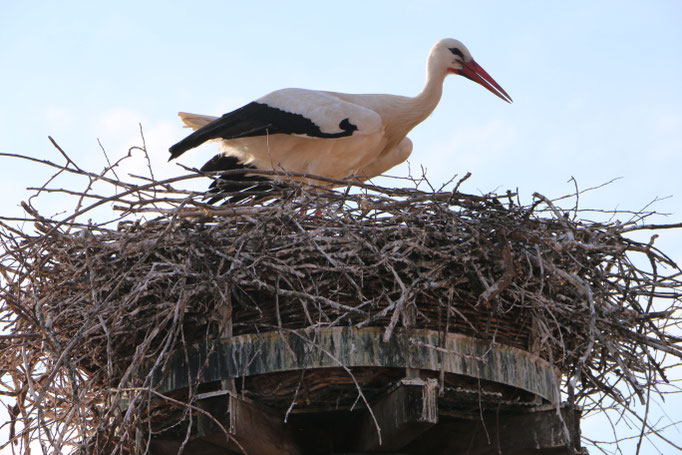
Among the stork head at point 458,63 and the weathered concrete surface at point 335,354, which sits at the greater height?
the stork head at point 458,63

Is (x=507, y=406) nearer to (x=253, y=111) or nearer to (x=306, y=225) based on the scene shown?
(x=306, y=225)

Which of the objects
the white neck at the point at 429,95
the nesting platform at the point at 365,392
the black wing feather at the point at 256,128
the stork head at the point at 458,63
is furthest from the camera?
the stork head at the point at 458,63

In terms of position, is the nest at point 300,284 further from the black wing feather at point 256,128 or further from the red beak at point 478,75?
the red beak at point 478,75

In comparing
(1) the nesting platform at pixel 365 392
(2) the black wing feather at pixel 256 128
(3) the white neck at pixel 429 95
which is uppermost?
(3) the white neck at pixel 429 95

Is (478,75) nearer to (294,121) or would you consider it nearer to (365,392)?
(294,121)

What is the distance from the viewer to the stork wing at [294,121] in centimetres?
604

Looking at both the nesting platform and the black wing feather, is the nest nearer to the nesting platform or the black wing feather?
the nesting platform

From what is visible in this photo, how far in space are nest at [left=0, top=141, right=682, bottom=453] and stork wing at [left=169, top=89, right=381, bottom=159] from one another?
1531 mm

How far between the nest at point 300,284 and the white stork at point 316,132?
1.51 m

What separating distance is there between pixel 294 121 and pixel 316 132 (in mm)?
162

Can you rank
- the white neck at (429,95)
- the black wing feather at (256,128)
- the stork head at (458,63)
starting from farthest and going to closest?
the stork head at (458,63) → the white neck at (429,95) → the black wing feather at (256,128)

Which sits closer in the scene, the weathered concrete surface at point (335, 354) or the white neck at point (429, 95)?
the weathered concrete surface at point (335, 354)

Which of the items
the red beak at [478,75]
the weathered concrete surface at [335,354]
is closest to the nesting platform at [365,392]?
the weathered concrete surface at [335,354]

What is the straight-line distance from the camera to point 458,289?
4.10 m
